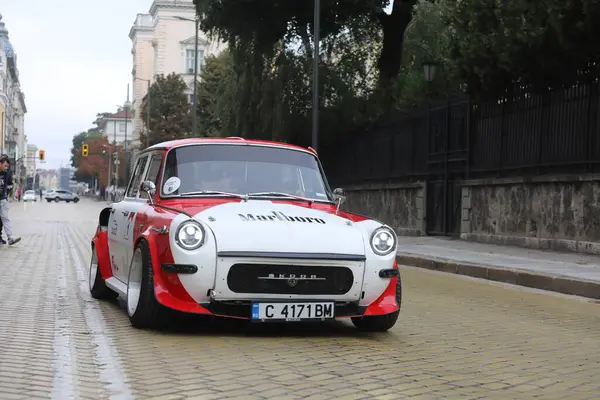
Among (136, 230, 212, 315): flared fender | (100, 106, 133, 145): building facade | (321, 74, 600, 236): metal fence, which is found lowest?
(136, 230, 212, 315): flared fender

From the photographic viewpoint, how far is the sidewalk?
1243cm

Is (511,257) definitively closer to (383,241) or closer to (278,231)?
(383,241)

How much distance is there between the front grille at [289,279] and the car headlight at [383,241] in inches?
13.1

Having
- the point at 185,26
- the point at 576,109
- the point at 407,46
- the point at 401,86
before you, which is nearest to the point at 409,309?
the point at 576,109

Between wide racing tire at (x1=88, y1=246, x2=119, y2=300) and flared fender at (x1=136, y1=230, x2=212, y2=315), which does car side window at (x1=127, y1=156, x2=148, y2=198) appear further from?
flared fender at (x1=136, y1=230, x2=212, y2=315)

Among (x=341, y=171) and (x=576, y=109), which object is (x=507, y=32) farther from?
(x=341, y=171)

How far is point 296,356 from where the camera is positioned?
6.33m

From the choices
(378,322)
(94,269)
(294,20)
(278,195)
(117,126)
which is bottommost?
(378,322)

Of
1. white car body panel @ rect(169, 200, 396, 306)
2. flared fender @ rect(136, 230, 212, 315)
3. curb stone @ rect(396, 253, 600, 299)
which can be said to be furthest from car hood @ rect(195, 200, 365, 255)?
curb stone @ rect(396, 253, 600, 299)

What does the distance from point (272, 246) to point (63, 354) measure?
1.66 metres

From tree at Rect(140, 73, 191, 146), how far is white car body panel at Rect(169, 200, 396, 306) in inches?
3137

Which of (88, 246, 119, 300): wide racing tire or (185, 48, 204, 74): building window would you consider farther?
(185, 48, 204, 74): building window

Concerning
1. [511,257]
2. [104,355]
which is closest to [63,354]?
[104,355]

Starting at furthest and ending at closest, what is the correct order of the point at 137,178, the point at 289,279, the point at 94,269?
the point at 94,269, the point at 137,178, the point at 289,279
